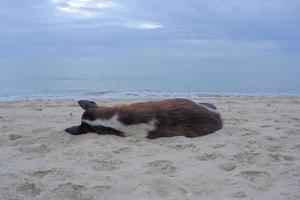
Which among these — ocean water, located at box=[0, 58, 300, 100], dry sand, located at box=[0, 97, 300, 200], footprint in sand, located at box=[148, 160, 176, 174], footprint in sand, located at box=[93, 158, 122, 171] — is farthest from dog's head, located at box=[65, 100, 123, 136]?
ocean water, located at box=[0, 58, 300, 100]

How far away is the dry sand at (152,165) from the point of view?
393 centimetres

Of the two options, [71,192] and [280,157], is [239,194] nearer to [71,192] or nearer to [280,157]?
[280,157]

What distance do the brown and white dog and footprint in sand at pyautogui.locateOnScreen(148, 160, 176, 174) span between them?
1.17m

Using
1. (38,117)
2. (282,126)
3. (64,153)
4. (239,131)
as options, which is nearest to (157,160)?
(64,153)

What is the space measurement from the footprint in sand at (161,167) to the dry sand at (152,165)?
0.01 meters

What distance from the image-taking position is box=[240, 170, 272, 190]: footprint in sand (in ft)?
13.4

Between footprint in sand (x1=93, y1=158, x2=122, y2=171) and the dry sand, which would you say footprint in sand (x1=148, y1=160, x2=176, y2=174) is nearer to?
the dry sand

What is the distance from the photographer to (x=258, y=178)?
14.1 ft

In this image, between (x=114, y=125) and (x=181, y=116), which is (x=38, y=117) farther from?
(x=181, y=116)

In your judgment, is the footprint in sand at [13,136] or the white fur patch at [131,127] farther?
the footprint in sand at [13,136]

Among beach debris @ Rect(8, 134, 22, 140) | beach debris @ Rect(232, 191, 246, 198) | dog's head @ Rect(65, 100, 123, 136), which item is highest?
dog's head @ Rect(65, 100, 123, 136)

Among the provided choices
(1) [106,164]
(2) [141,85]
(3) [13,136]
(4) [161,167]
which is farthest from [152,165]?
(2) [141,85]

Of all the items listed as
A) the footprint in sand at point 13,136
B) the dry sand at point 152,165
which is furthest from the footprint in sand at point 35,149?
the footprint in sand at point 13,136

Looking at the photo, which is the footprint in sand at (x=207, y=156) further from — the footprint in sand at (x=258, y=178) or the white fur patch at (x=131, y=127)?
the white fur patch at (x=131, y=127)
